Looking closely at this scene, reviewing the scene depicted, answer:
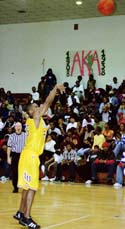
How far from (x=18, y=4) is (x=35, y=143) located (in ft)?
50.3

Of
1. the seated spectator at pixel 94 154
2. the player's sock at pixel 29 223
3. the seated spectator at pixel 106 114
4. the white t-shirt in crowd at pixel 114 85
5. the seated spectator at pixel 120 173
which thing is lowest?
the seated spectator at pixel 120 173

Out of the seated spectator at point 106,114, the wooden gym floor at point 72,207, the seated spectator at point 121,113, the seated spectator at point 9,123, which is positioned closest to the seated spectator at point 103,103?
the seated spectator at point 106,114

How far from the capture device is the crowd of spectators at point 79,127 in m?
16.9

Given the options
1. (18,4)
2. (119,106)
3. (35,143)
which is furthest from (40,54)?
(35,143)

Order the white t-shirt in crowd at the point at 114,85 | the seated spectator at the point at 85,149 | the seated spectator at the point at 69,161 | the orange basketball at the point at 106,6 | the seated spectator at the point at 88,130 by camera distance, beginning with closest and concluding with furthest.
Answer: the orange basketball at the point at 106,6, the seated spectator at the point at 69,161, the seated spectator at the point at 85,149, the seated spectator at the point at 88,130, the white t-shirt in crowd at the point at 114,85

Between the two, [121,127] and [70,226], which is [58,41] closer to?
[121,127]

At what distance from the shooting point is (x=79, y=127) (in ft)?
64.4

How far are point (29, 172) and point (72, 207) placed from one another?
114 inches

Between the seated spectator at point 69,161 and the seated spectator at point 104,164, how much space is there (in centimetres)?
74

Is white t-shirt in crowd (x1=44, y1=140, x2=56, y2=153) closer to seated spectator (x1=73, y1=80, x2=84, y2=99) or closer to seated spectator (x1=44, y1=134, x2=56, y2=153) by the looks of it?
seated spectator (x1=44, y1=134, x2=56, y2=153)

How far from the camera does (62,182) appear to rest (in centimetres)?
1728

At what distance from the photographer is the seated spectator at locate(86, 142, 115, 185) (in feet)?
54.1

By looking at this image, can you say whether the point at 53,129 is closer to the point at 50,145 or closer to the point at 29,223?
the point at 50,145

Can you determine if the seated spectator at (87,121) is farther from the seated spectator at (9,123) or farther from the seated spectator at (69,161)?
the seated spectator at (9,123)
